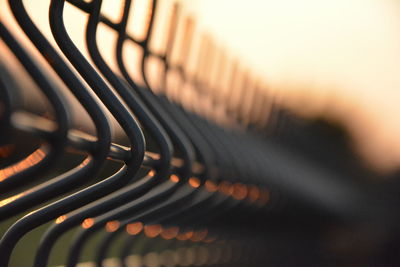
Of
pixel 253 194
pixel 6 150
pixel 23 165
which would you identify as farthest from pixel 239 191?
pixel 6 150

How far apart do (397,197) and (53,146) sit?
9.78 metres

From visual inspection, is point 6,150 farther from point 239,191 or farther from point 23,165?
point 239,191

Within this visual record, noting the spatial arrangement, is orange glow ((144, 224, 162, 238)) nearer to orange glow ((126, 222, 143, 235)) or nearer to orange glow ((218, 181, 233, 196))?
orange glow ((126, 222, 143, 235))

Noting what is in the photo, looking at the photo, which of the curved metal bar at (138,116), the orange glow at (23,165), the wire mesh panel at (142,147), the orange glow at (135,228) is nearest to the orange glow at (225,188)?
the wire mesh panel at (142,147)

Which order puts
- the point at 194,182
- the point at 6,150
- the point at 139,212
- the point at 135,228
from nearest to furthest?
the point at 6,150 → the point at 139,212 → the point at 135,228 → the point at 194,182

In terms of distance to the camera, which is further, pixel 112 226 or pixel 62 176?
pixel 112 226

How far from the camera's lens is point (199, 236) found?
3.07 m

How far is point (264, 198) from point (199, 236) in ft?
2.58

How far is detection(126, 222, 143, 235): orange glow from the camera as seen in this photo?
2236 mm

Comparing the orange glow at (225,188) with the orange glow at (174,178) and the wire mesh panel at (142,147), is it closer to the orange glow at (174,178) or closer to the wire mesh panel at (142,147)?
the wire mesh panel at (142,147)

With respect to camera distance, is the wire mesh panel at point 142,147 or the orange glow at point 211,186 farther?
the orange glow at point 211,186

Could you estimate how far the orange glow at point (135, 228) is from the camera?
7.34ft

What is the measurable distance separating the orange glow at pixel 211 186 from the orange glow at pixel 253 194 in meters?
0.68

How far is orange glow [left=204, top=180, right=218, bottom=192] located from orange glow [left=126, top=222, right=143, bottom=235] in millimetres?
365
